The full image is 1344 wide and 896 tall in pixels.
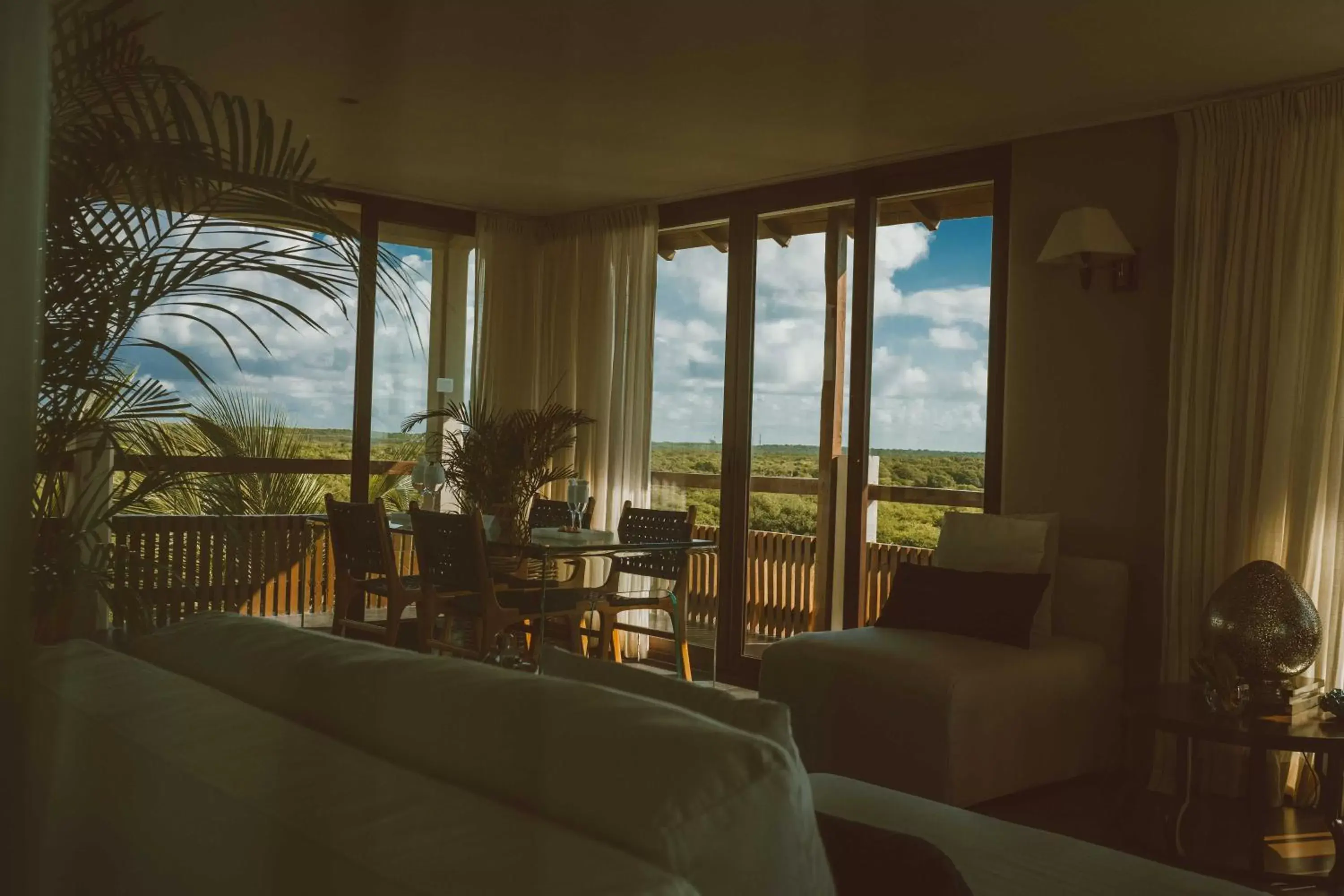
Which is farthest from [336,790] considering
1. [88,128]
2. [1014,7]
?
[1014,7]

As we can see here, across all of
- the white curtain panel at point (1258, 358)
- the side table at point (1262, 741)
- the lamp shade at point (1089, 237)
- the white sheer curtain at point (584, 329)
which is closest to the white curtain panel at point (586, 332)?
the white sheer curtain at point (584, 329)

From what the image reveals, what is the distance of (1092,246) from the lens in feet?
13.8

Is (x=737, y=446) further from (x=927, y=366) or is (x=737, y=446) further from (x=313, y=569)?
(x=313, y=569)

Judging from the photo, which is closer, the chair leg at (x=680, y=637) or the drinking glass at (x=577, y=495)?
the drinking glass at (x=577, y=495)

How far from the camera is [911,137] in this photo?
4.77 meters

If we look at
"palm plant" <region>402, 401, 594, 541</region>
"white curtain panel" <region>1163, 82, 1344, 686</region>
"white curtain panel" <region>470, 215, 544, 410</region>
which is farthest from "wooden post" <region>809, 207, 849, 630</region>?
"white curtain panel" <region>470, 215, 544, 410</region>

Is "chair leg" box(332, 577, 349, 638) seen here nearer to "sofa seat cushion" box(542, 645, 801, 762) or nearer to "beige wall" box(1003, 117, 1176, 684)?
"beige wall" box(1003, 117, 1176, 684)

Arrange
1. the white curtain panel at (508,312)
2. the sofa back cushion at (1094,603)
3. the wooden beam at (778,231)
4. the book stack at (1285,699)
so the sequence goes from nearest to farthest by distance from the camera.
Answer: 1. the book stack at (1285,699)
2. the sofa back cushion at (1094,603)
3. the wooden beam at (778,231)
4. the white curtain panel at (508,312)

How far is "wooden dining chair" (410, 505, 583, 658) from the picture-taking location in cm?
445

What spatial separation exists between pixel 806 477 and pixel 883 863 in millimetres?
4602

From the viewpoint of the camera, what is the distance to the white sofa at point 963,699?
3.54 m

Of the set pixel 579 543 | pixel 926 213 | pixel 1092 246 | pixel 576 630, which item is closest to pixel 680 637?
pixel 576 630

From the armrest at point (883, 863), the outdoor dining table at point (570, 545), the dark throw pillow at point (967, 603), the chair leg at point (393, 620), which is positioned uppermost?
the armrest at point (883, 863)

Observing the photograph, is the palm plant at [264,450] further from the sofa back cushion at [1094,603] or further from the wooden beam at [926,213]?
the sofa back cushion at [1094,603]
